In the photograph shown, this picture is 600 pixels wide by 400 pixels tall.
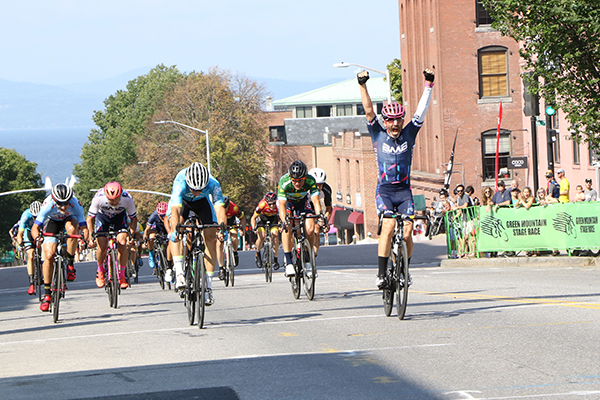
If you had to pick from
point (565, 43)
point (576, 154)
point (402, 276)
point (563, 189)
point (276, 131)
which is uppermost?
point (276, 131)

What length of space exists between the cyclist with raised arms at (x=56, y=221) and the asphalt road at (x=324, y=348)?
776mm

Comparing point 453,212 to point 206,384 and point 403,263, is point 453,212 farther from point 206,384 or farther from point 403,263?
point 206,384

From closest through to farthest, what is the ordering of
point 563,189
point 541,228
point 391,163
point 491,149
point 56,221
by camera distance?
1. point 391,163
2. point 56,221
3. point 541,228
4. point 563,189
5. point 491,149

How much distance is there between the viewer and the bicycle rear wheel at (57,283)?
41.9 feet

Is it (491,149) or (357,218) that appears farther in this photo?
(357,218)

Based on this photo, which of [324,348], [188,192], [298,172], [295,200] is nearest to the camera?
[324,348]

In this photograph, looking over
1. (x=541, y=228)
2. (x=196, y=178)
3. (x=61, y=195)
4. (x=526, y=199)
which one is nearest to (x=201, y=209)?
(x=196, y=178)

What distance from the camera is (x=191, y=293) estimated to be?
34.7 ft

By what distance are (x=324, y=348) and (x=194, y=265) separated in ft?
7.92

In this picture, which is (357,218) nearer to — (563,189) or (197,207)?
(563,189)

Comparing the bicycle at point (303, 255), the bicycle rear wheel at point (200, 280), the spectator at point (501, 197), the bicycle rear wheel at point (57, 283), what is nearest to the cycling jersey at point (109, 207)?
the bicycle rear wheel at point (57, 283)

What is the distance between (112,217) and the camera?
44.8 feet

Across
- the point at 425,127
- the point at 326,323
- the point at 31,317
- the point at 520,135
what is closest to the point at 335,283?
the point at 31,317

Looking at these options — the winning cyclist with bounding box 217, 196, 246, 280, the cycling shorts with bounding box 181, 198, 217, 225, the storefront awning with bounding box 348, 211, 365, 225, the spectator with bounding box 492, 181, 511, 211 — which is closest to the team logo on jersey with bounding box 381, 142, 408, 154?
the cycling shorts with bounding box 181, 198, 217, 225
